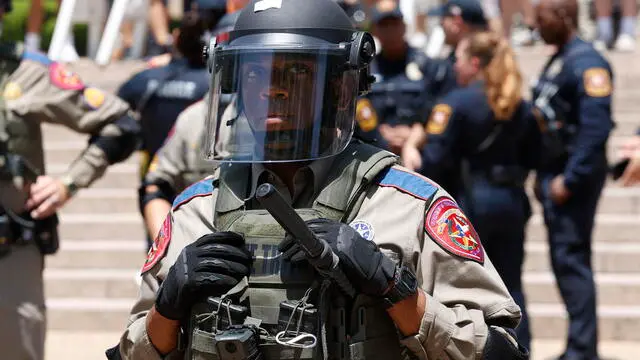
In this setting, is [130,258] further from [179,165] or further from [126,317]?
[179,165]

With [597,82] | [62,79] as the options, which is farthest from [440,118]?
[62,79]

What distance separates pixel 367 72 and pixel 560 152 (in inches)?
170

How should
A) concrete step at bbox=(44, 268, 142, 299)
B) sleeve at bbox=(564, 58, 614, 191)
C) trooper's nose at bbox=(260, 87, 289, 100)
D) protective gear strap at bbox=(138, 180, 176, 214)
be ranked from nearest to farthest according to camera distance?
trooper's nose at bbox=(260, 87, 289, 100) → protective gear strap at bbox=(138, 180, 176, 214) → sleeve at bbox=(564, 58, 614, 191) → concrete step at bbox=(44, 268, 142, 299)

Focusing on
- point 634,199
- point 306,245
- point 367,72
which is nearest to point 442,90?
point 634,199

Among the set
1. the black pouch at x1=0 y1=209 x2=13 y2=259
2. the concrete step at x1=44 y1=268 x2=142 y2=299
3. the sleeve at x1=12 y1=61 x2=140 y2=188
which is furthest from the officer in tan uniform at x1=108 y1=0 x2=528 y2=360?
the concrete step at x1=44 y1=268 x2=142 y2=299

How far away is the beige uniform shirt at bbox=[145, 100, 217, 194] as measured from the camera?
5.99 metres

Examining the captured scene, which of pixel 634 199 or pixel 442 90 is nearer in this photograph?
pixel 442 90

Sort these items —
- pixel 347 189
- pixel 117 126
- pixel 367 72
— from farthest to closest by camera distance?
pixel 117 126, pixel 367 72, pixel 347 189

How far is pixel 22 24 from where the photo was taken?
54.2 ft

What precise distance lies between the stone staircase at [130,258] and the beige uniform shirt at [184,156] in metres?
3.19

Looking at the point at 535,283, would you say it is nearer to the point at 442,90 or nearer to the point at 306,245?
the point at 442,90

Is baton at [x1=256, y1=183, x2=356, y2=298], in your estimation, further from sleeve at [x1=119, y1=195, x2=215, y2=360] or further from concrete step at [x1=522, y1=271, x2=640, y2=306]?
concrete step at [x1=522, y1=271, x2=640, y2=306]

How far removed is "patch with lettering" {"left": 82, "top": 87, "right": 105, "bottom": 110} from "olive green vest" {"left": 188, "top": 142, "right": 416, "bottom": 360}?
8.45 ft

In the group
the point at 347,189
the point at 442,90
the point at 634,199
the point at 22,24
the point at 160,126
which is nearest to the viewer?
the point at 347,189
